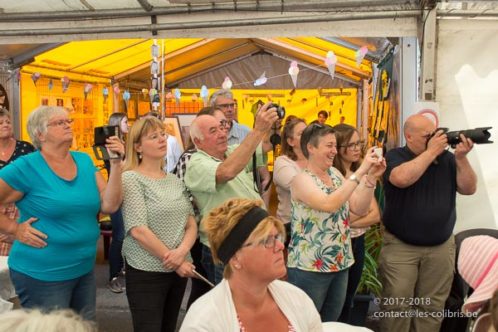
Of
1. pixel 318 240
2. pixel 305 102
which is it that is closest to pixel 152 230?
pixel 318 240

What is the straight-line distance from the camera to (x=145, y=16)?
11.3 ft

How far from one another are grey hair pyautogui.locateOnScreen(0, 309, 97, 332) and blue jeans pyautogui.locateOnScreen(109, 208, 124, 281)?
10.4 ft

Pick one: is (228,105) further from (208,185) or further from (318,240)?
(318,240)

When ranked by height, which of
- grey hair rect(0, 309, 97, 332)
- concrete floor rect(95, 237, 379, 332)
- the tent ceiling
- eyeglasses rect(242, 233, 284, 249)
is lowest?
concrete floor rect(95, 237, 379, 332)

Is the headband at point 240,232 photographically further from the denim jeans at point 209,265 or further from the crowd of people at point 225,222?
the denim jeans at point 209,265

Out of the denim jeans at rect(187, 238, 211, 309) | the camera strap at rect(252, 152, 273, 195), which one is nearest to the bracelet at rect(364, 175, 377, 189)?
the camera strap at rect(252, 152, 273, 195)

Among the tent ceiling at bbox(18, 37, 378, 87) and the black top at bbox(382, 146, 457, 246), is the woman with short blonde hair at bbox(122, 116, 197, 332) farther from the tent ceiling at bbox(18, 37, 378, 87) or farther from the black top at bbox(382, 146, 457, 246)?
the tent ceiling at bbox(18, 37, 378, 87)

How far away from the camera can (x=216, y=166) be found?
8.08ft

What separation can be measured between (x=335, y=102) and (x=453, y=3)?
5.44 meters

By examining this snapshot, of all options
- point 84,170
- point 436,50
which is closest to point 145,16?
point 84,170

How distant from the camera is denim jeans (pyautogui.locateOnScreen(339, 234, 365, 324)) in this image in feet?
9.91

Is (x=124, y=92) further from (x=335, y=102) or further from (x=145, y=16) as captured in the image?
(x=145, y=16)

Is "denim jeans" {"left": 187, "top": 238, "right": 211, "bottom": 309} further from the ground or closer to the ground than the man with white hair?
closer to the ground

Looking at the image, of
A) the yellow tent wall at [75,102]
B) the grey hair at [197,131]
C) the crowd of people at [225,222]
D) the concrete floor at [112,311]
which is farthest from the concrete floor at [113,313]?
the yellow tent wall at [75,102]
